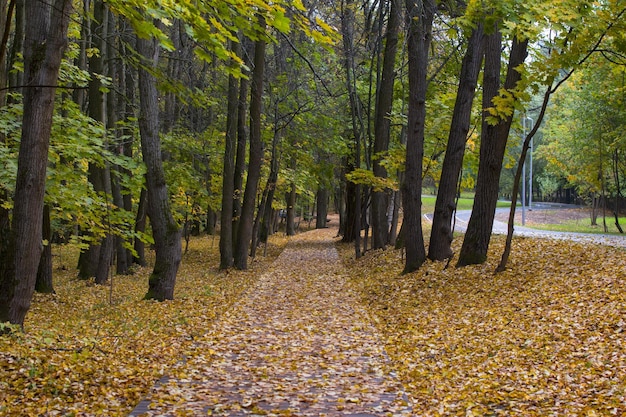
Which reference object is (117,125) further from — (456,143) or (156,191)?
(456,143)

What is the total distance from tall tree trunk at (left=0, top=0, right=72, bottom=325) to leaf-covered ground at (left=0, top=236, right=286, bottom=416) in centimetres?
52

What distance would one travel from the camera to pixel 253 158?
706 inches

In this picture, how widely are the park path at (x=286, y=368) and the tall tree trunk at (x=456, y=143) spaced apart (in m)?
2.94

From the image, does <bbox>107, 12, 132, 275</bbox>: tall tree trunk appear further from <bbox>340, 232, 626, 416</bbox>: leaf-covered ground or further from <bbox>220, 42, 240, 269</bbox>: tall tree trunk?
<bbox>340, 232, 626, 416</bbox>: leaf-covered ground

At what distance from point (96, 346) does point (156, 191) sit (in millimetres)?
4809

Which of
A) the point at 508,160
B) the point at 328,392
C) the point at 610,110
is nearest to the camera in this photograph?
the point at 328,392

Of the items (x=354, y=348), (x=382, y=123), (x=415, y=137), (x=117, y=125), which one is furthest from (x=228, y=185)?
(x=354, y=348)

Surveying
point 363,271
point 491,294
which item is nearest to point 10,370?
point 491,294

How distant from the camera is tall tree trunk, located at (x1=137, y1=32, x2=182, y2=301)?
11055mm

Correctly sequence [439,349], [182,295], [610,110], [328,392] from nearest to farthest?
[328,392]
[439,349]
[182,295]
[610,110]

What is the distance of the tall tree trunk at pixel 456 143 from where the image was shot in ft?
43.2

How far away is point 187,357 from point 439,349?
310cm

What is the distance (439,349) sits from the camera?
24.5 ft

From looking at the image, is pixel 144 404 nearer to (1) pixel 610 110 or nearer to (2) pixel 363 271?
(2) pixel 363 271
